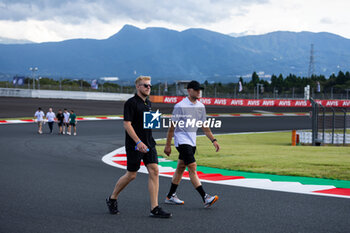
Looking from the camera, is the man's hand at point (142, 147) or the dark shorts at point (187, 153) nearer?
the man's hand at point (142, 147)

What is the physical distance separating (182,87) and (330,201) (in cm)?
4853

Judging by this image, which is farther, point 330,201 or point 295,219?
point 330,201

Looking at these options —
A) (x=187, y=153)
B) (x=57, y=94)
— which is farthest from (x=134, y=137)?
(x=57, y=94)

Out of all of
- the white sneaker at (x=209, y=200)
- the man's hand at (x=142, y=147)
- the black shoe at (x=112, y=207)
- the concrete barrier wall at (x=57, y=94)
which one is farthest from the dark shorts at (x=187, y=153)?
the concrete barrier wall at (x=57, y=94)

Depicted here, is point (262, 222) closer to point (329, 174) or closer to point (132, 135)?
point (132, 135)

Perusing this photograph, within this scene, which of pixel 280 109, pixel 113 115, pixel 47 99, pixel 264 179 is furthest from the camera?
pixel 280 109

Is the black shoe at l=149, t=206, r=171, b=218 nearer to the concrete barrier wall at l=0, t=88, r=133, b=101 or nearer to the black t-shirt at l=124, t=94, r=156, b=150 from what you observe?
the black t-shirt at l=124, t=94, r=156, b=150

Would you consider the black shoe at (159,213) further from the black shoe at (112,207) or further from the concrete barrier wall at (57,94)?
the concrete barrier wall at (57,94)

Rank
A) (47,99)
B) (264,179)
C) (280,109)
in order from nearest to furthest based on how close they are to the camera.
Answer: (264,179) < (47,99) < (280,109)

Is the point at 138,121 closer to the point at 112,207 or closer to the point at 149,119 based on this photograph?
the point at 149,119

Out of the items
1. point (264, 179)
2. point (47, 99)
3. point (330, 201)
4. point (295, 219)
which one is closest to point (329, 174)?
point (264, 179)

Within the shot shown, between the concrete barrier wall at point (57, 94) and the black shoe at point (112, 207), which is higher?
Answer: the concrete barrier wall at point (57, 94)

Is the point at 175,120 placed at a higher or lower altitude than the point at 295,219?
higher

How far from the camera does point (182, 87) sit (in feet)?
180
